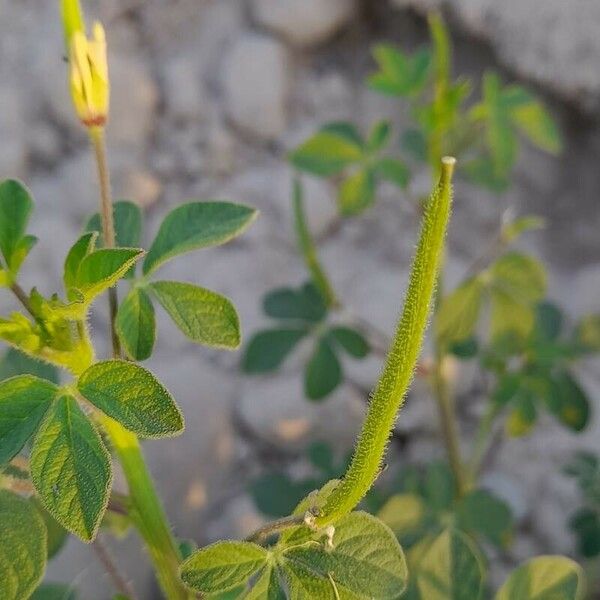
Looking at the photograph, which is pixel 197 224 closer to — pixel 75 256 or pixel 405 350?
pixel 75 256

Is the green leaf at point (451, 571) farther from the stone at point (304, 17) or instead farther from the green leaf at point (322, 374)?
the stone at point (304, 17)

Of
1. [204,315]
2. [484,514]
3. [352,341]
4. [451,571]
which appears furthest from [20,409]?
[484,514]

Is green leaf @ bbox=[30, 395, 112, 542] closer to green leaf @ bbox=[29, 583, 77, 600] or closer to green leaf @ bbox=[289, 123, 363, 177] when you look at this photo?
green leaf @ bbox=[29, 583, 77, 600]

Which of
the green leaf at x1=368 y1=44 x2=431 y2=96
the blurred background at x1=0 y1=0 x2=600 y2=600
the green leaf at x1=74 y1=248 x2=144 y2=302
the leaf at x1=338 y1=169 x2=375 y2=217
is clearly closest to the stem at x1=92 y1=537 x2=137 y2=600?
the green leaf at x1=74 y1=248 x2=144 y2=302

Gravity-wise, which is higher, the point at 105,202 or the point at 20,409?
the point at 105,202

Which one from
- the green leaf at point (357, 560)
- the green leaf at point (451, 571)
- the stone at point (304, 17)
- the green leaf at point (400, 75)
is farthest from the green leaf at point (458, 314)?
the stone at point (304, 17)
